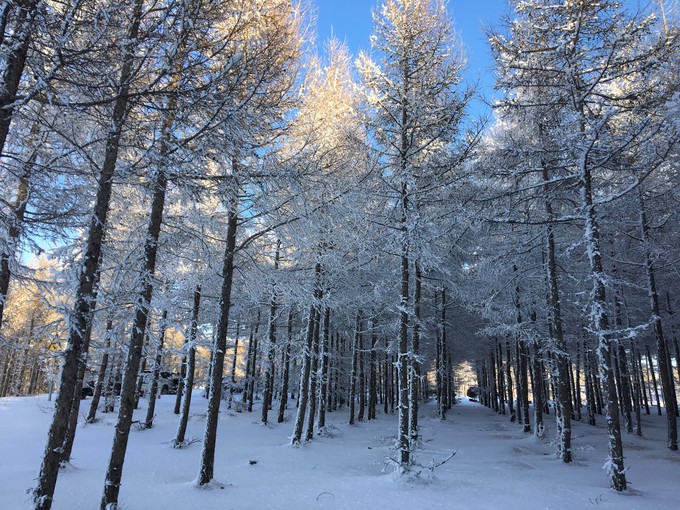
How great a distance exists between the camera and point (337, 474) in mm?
9586

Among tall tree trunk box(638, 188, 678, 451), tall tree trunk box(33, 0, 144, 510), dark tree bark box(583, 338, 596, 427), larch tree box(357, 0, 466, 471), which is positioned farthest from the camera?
dark tree bark box(583, 338, 596, 427)

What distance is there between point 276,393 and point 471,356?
18996 mm

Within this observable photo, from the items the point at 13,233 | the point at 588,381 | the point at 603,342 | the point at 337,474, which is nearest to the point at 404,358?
the point at 337,474

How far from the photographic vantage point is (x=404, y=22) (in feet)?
37.0

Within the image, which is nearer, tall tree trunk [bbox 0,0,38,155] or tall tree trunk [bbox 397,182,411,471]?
tall tree trunk [bbox 0,0,38,155]

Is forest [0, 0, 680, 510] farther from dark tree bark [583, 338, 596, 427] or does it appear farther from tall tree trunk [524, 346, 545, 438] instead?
dark tree bark [583, 338, 596, 427]

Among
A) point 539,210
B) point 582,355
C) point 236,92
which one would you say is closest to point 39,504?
point 236,92

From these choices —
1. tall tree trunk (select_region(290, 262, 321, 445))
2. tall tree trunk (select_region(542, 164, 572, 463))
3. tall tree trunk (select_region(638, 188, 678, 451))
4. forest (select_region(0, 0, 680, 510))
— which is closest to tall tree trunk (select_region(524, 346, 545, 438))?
forest (select_region(0, 0, 680, 510))

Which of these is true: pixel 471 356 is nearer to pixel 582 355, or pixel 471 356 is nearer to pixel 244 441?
pixel 582 355

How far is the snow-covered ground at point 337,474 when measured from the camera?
721 cm

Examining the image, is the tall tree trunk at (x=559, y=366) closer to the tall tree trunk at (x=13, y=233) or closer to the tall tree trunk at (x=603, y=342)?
the tall tree trunk at (x=603, y=342)

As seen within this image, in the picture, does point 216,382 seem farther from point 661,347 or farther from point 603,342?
point 661,347

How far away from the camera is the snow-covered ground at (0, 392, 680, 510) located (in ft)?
23.6

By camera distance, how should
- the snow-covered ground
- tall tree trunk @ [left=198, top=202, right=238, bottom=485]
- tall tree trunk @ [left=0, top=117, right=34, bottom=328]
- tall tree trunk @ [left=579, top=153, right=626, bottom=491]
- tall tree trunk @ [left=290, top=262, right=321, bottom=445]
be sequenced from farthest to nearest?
tall tree trunk @ [left=290, top=262, right=321, bottom=445] < tall tree trunk @ [left=198, top=202, right=238, bottom=485] < tall tree trunk @ [left=579, top=153, right=626, bottom=491] < the snow-covered ground < tall tree trunk @ [left=0, top=117, right=34, bottom=328]
